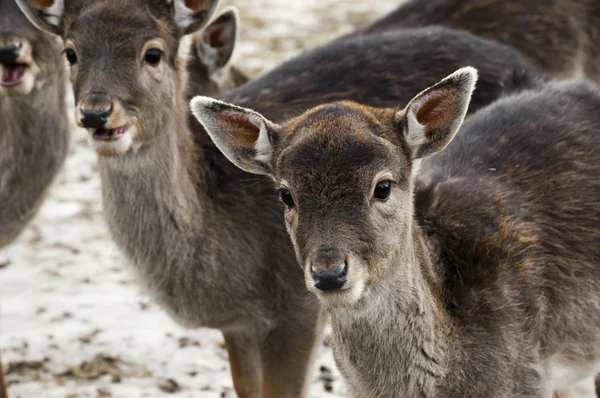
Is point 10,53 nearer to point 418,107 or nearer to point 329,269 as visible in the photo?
point 418,107

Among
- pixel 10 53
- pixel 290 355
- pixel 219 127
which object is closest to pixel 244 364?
pixel 290 355

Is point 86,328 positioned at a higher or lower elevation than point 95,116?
lower

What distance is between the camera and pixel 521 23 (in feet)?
25.2

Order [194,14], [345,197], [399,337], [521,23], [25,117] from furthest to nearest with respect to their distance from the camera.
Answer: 1. [521,23]
2. [25,117]
3. [194,14]
4. [399,337]
5. [345,197]

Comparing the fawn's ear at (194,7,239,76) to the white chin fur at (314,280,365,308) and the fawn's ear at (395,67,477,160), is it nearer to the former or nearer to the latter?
the fawn's ear at (395,67,477,160)

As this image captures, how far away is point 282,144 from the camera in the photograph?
14.6 feet

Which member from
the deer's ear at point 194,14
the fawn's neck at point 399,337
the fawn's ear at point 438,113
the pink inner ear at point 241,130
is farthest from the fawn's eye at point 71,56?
the fawn's neck at point 399,337

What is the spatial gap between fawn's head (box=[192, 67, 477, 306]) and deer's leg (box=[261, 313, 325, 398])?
1.51m

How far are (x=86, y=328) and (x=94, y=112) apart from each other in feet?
8.40

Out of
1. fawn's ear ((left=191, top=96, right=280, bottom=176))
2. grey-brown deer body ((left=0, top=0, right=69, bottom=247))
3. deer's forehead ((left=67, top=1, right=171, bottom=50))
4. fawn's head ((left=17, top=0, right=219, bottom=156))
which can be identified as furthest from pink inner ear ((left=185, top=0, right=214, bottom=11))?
fawn's ear ((left=191, top=96, right=280, bottom=176))

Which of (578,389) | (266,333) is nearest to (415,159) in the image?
(266,333)

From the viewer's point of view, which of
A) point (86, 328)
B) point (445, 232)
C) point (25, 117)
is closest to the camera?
point (445, 232)

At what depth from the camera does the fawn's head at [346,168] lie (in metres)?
4.02

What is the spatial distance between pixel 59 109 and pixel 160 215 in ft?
5.28
